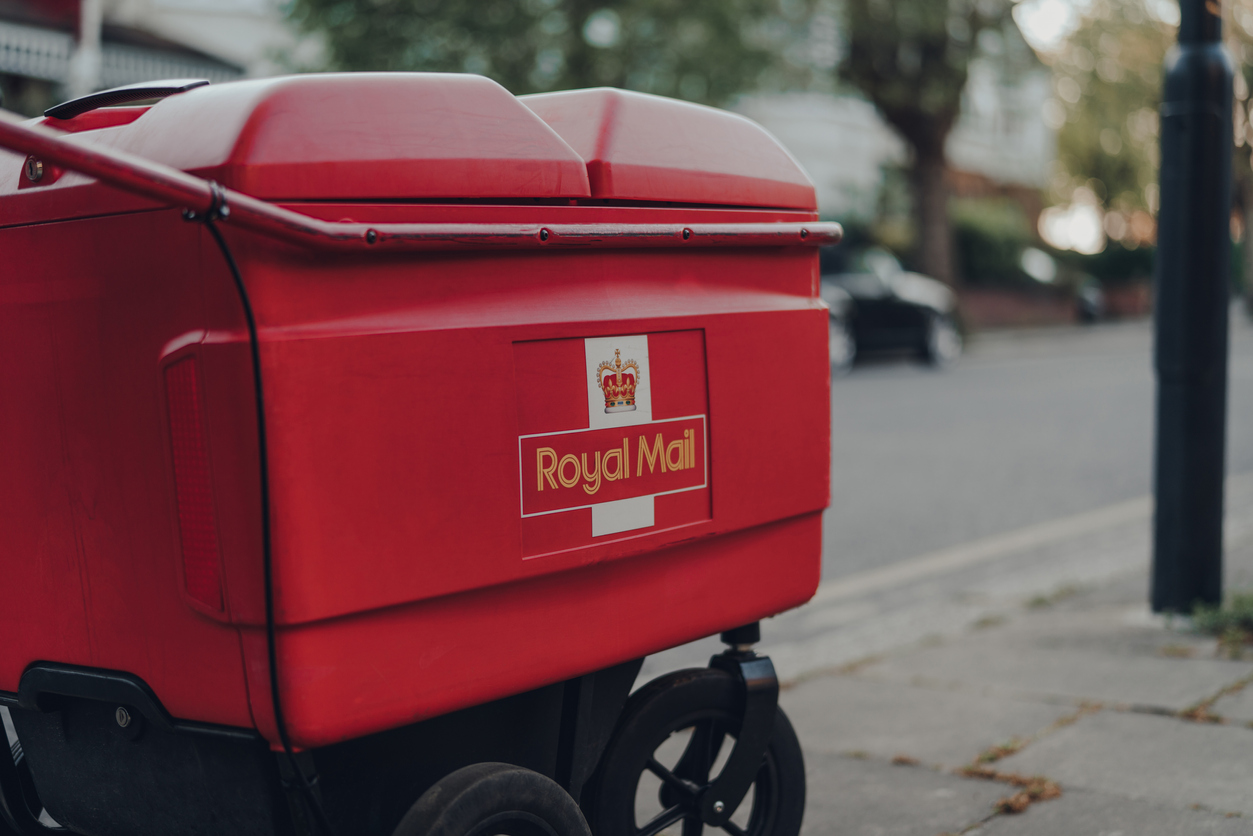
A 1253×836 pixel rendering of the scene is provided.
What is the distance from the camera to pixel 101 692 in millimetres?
1905

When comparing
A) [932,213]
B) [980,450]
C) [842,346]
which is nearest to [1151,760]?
[980,450]

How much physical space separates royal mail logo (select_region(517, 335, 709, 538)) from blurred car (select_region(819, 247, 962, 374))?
14656mm

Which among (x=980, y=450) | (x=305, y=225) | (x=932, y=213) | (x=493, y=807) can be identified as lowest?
(x=980, y=450)

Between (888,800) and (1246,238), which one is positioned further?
(1246,238)

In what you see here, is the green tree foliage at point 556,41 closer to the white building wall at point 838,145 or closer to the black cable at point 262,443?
the white building wall at point 838,145

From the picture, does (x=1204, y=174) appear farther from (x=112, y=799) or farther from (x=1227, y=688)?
(x=112, y=799)

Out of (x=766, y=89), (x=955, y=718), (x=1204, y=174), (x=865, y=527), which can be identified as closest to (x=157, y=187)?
(x=955, y=718)

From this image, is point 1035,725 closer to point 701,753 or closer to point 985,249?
point 701,753

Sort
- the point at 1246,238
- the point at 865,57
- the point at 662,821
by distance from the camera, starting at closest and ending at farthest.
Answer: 1. the point at 662,821
2. the point at 865,57
3. the point at 1246,238

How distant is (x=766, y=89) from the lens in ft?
65.2

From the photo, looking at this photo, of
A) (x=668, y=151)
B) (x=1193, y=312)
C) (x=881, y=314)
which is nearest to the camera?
(x=668, y=151)

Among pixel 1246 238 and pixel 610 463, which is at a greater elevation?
pixel 610 463

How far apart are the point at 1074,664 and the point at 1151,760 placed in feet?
2.95

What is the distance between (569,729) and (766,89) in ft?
61.1
